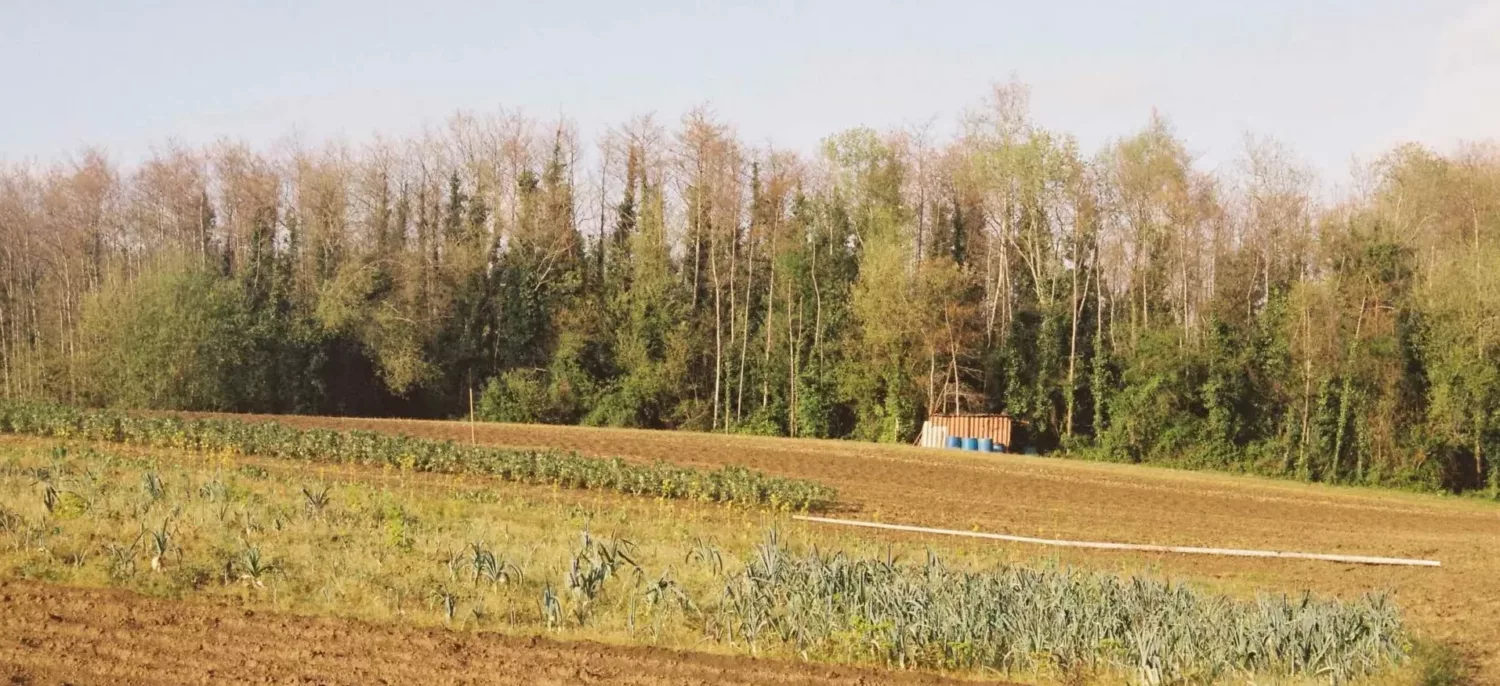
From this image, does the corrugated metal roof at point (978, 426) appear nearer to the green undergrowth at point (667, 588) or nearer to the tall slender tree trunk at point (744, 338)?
the tall slender tree trunk at point (744, 338)

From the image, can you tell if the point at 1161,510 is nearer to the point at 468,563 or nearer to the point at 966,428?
the point at 468,563

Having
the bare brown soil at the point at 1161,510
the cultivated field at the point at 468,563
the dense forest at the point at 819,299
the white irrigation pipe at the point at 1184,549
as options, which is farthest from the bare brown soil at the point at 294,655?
the dense forest at the point at 819,299

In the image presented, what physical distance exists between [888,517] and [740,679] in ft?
43.7

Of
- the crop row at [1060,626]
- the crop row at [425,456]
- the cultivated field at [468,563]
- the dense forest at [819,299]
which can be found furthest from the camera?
the dense forest at [819,299]

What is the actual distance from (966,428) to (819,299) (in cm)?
1047

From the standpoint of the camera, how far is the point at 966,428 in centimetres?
4794

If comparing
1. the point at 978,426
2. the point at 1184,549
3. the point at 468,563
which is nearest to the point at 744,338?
the point at 978,426

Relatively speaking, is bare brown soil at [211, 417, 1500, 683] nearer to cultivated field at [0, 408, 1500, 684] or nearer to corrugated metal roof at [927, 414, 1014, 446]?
cultivated field at [0, 408, 1500, 684]

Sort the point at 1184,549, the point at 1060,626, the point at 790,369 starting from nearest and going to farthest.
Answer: the point at 1060,626
the point at 1184,549
the point at 790,369

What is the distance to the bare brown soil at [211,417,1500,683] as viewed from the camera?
17656 millimetres

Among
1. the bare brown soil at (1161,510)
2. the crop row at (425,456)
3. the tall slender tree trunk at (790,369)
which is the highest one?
the tall slender tree trunk at (790,369)

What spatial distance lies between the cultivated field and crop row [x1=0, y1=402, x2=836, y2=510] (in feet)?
2.86

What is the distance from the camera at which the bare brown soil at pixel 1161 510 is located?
57.9 ft

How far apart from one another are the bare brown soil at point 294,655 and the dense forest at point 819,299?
111ft
